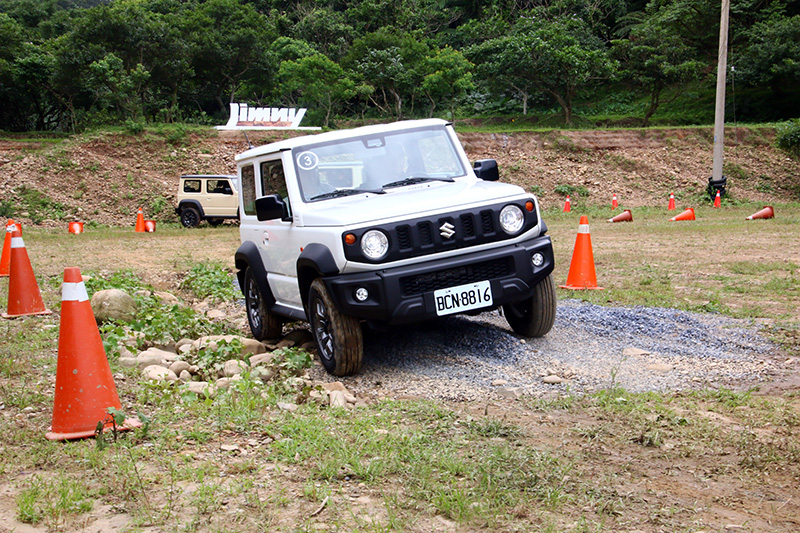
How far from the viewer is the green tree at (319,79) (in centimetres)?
3928

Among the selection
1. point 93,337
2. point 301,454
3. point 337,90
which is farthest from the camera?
point 337,90

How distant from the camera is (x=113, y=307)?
7.42m

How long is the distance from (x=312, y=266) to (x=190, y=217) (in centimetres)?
2137

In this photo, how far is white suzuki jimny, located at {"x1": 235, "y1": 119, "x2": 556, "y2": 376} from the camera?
5.41 meters

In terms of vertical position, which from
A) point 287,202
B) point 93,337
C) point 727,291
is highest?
point 287,202

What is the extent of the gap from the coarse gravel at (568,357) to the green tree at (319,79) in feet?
111

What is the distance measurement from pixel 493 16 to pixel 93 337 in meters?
49.9

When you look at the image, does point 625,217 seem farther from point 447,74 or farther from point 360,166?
point 447,74

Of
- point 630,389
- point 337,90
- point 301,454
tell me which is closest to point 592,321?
point 630,389

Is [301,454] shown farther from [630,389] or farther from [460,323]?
[460,323]

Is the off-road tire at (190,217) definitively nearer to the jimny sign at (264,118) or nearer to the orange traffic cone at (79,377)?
the jimny sign at (264,118)

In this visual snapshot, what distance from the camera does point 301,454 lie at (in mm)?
3803

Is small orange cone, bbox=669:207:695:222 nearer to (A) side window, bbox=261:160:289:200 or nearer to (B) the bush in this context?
(B) the bush

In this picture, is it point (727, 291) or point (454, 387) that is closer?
point (454, 387)
